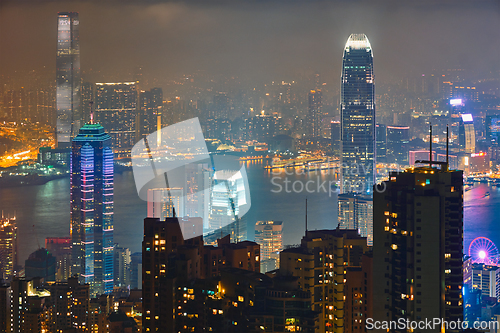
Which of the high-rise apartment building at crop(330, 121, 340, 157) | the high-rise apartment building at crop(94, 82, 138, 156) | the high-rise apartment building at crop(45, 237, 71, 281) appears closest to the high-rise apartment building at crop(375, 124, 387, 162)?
the high-rise apartment building at crop(330, 121, 340, 157)

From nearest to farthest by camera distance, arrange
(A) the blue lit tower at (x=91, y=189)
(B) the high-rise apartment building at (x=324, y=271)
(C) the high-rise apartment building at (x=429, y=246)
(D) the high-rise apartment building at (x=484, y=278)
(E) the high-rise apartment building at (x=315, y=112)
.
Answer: (C) the high-rise apartment building at (x=429, y=246)
(B) the high-rise apartment building at (x=324, y=271)
(D) the high-rise apartment building at (x=484, y=278)
(A) the blue lit tower at (x=91, y=189)
(E) the high-rise apartment building at (x=315, y=112)

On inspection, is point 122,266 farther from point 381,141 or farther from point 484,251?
point 381,141

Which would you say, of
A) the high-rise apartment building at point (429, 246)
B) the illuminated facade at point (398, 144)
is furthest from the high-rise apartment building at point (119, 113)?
the high-rise apartment building at point (429, 246)

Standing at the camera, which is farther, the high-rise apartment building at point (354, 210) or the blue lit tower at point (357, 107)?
the blue lit tower at point (357, 107)

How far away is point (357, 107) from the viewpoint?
12.6m

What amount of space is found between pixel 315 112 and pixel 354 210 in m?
2.55

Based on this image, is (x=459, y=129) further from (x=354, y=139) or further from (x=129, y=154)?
(x=129, y=154)

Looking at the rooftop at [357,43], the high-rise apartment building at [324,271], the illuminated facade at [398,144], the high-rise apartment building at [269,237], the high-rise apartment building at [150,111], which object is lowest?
the high-rise apartment building at [269,237]

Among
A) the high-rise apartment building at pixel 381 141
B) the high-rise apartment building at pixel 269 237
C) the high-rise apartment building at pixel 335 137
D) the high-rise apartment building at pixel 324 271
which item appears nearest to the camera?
the high-rise apartment building at pixel 324 271

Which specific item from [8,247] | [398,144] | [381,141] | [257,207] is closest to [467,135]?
[398,144]

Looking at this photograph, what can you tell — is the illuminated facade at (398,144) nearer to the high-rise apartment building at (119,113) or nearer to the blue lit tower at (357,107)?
the blue lit tower at (357,107)

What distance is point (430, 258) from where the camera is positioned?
2.76 m

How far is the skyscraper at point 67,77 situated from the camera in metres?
8.55

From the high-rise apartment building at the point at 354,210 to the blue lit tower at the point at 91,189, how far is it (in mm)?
3125
